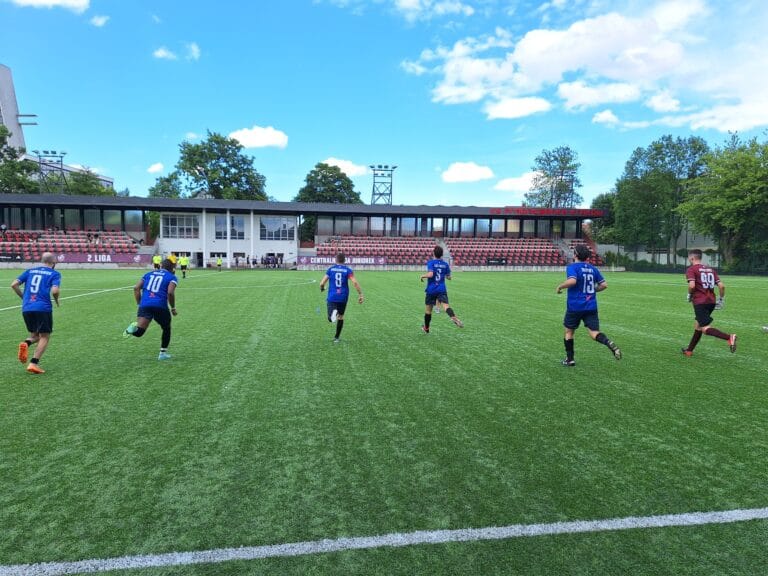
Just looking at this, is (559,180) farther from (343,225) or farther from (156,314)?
(156,314)

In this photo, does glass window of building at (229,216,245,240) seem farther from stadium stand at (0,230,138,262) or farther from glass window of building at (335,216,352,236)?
glass window of building at (335,216,352,236)

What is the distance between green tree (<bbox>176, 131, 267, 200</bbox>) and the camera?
232 ft

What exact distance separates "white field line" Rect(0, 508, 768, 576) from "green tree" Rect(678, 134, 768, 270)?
184ft

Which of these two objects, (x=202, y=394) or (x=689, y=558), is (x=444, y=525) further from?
(x=202, y=394)

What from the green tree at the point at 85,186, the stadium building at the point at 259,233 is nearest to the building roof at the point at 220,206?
the stadium building at the point at 259,233

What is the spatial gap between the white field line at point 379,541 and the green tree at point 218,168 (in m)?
72.4

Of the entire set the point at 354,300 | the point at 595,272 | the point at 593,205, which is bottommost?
the point at 354,300

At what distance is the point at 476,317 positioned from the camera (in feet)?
42.4

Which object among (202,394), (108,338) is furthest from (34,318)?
(202,394)

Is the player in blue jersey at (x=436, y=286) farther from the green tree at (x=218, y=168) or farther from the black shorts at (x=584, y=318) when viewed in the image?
the green tree at (x=218, y=168)

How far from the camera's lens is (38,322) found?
7004 mm

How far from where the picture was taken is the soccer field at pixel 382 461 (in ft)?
9.05

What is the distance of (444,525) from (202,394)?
3948 millimetres

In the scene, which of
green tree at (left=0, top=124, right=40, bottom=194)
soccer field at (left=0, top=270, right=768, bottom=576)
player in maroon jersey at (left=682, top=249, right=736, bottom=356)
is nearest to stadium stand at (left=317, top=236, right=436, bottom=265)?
player in maroon jersey at (left=682, top=249, right=736, bottom=356)
